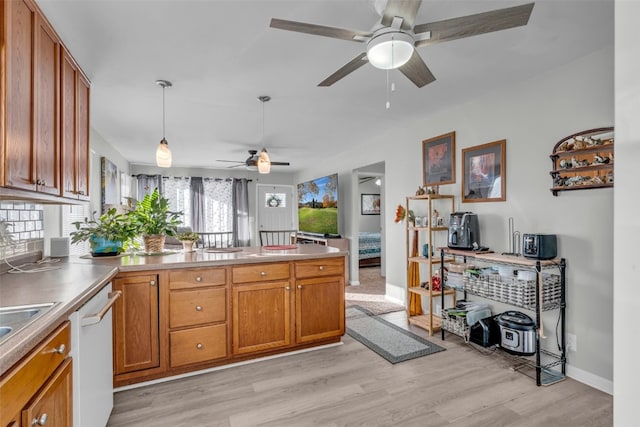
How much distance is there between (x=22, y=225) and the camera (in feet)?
7.18

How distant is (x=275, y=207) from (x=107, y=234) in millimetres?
5783

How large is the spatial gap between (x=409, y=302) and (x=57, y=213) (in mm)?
3589

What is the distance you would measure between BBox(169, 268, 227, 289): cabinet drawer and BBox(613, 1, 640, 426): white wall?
90.9 inches

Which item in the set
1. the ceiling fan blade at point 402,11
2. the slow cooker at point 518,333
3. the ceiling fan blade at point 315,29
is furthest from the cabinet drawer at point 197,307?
the slow cooker at point 518,333

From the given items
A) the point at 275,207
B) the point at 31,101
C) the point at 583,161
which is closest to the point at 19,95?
the point at 31,101

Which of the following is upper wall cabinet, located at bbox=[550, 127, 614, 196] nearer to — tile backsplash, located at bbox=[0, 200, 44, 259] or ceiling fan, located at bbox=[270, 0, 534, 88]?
ceiling fan, located at bbox=[270, 0, 534, 88]

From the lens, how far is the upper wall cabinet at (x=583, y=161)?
2.21 meters

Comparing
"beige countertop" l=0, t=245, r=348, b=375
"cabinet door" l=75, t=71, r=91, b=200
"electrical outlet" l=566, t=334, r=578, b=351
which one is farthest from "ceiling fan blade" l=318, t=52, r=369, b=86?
"electrical outlet" l=566, t=334, r=578, b=351

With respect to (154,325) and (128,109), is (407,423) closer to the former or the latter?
(154,325)

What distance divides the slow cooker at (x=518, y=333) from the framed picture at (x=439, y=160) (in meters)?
1.45

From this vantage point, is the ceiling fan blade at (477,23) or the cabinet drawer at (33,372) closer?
the cabinet drawer at (33,372)

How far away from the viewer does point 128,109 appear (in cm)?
346

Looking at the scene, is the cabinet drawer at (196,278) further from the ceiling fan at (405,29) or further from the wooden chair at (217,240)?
the wooden chair at (217,240)

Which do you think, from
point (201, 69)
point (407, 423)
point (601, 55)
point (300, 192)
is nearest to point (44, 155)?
point (201, 69)
